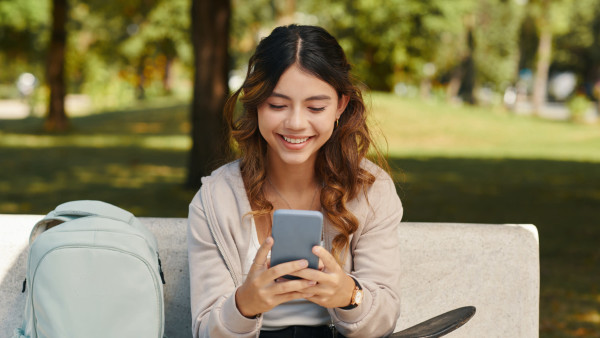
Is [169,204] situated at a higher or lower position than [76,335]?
lower

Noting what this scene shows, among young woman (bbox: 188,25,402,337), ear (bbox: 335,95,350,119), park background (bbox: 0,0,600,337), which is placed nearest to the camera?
young woman (bbox: 188,25,402,337)

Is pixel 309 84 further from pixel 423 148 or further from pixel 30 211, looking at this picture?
pixel 423 148

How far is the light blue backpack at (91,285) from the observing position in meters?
2.18

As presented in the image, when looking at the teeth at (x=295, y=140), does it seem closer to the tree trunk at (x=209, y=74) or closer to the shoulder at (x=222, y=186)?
the shoulder at (x=222, y=186)

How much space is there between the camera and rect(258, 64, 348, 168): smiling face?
2.21 meters

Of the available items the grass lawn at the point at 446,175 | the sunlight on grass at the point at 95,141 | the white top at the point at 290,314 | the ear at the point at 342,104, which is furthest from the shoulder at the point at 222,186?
the sunlight on grass at the point at 95,141

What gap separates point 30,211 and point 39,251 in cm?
759

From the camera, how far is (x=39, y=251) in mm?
2223

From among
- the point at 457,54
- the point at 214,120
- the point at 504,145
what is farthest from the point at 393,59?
the point at 214,120

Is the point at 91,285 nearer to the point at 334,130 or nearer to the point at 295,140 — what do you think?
the point at 295,140

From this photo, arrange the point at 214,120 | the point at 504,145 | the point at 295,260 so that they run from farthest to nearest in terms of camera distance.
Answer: the point at 504,145 < the point at 214,120 < the point at 295,260

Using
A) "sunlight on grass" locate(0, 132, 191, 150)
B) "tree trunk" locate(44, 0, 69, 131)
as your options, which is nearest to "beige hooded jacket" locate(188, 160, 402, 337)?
"sunlight on grass" locate(0, 132, 191, 150)

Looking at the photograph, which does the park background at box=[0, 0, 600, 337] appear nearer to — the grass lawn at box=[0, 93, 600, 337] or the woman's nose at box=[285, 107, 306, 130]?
the grass lawn at box=[0, 93, 600, 337]

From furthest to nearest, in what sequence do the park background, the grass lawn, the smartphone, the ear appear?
the park background < the grass lawn < the ear < the smartphone
